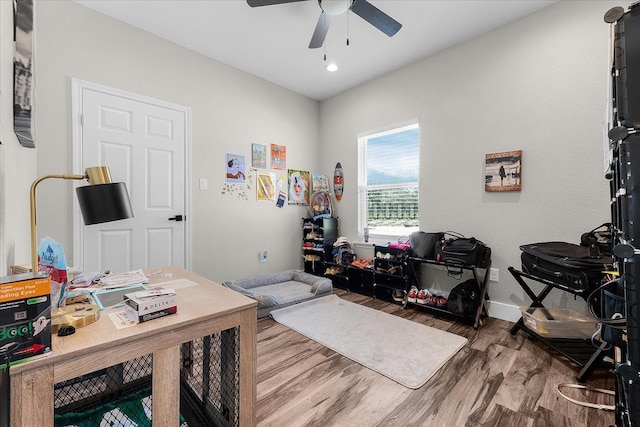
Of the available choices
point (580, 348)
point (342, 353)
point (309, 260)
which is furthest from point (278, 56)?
point (580, 348)

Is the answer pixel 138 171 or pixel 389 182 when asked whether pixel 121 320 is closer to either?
pixel 138 171

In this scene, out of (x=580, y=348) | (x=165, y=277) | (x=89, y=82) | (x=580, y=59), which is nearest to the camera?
(x=165, y=277)

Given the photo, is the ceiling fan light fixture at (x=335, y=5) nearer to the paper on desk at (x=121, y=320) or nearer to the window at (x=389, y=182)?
the window at (x=389, y=182)

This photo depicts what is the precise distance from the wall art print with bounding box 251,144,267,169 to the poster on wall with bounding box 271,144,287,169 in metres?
0.13

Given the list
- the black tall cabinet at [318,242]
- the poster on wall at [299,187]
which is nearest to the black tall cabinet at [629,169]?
the black tall cabinet at [318,242]

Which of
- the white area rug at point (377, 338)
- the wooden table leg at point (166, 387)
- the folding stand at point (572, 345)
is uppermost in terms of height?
the wooden table leg at point (166, 387)

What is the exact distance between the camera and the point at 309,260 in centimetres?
414

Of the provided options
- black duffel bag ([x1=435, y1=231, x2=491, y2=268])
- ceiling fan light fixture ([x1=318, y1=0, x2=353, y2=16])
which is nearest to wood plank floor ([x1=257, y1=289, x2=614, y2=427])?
black duffel bag ([x1=435, y1=231, x2=491, y2=268])

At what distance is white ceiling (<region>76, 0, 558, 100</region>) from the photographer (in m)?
2.44

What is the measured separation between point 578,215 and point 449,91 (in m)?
1.68

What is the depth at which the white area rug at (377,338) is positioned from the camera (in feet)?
6.20

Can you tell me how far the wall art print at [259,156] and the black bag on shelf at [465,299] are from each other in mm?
2717

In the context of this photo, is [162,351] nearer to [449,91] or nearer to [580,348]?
[580,348]

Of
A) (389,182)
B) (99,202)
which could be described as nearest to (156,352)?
(99,202)
